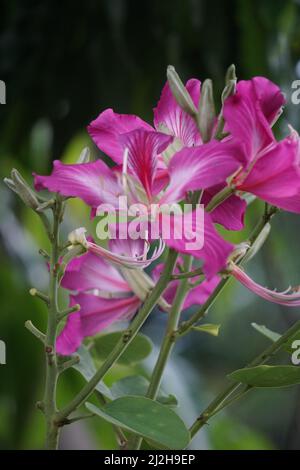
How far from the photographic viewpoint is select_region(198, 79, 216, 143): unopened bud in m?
0.34

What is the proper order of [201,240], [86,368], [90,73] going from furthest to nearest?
1. [90,73]
2. [86,368]
3. [201,240]

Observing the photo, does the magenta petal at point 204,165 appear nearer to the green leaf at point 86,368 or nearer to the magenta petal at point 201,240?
the magenta petal at point 201,240

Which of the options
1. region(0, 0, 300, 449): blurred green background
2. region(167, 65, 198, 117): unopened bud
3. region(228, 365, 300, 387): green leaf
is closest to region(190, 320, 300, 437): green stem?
region(228, 365, 300, 387): green leaf

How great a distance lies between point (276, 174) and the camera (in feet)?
1.14

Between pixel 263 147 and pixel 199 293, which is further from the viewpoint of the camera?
pixel 199 293

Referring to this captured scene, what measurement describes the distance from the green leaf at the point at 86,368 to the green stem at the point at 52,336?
0.15 ft

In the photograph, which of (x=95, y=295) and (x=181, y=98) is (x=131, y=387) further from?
(x=181, y=98)

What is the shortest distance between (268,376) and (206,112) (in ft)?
0.40

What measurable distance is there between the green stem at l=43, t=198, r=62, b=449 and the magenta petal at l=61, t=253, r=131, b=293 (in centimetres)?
8

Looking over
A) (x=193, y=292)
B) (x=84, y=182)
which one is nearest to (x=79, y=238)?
(x=84, y=182)

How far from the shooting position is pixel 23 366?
4.28 ft

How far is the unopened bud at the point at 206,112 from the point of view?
338 mm

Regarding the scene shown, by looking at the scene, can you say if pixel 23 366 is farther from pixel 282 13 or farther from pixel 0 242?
pixel 282 13

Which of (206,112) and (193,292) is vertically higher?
(206,112)
